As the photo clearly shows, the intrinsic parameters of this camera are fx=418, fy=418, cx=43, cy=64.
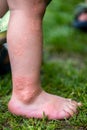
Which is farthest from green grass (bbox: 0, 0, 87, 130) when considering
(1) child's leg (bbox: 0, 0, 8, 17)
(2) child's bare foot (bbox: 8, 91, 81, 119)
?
(1) child's leg (bbox: 0, 0, 8, 17)

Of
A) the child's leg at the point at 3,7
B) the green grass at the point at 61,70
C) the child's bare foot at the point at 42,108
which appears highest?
the child's leg at the point at 3,7

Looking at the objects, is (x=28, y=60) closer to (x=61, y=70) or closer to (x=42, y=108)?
(x=42, y=108)

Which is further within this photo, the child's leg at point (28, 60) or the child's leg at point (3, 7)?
the child's leg at point (3, 7)

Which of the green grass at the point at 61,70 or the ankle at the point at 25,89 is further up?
the ankle at the point at 25,89

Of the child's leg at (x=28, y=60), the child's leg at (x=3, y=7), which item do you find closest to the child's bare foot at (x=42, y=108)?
the child's leg at (x=28, y=60)

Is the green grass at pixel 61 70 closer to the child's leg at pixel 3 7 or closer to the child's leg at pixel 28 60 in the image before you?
the child's leg at pixel 28 60

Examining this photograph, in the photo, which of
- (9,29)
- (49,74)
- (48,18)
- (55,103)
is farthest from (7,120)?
(48,18)

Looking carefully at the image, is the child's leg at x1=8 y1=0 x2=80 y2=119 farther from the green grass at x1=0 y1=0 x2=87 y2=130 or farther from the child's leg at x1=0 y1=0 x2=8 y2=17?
the child's leg at x1=0 y1=0 x2=8 y2=17
